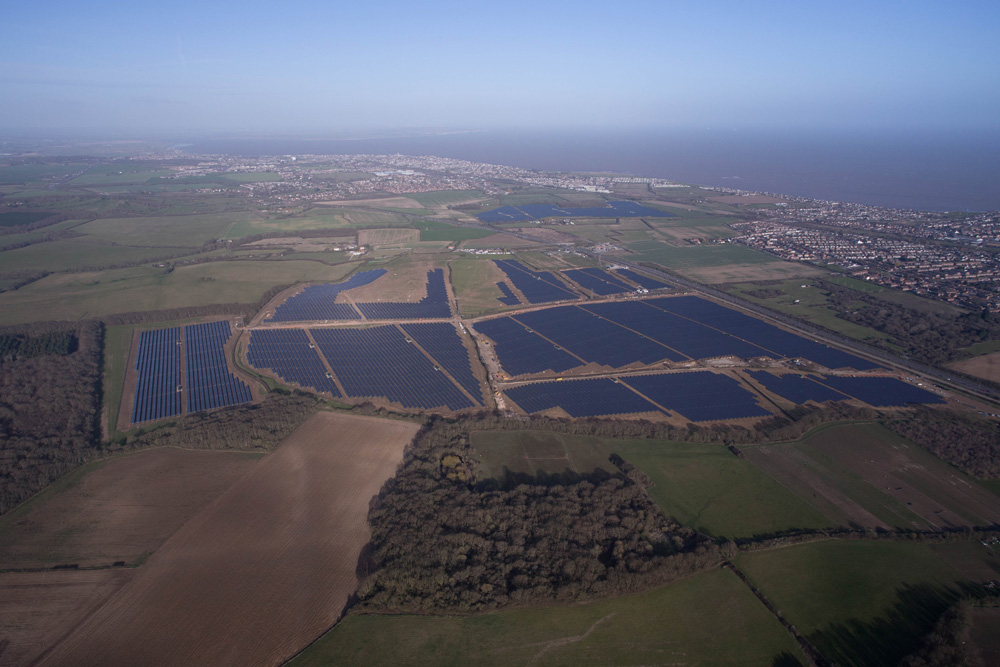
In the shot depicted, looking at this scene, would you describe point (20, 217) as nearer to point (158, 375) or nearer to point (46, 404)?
point (158, 375)

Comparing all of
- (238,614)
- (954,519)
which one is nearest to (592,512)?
(238,614)

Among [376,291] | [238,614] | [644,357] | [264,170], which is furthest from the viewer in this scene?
[264,170]

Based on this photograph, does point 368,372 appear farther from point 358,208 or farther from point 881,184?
point 881,184

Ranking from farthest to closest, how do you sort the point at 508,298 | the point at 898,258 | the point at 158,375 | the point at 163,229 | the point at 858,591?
the point at 163,229
the point at 898,258
the point at 508,298
the point at 158,375
the point at 858,591

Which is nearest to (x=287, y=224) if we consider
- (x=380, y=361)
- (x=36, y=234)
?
(x=36, y=234)

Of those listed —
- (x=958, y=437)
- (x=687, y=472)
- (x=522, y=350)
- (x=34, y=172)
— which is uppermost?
(x=34, y=172)

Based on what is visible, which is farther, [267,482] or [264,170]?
[264,170]

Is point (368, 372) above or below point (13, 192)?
below
